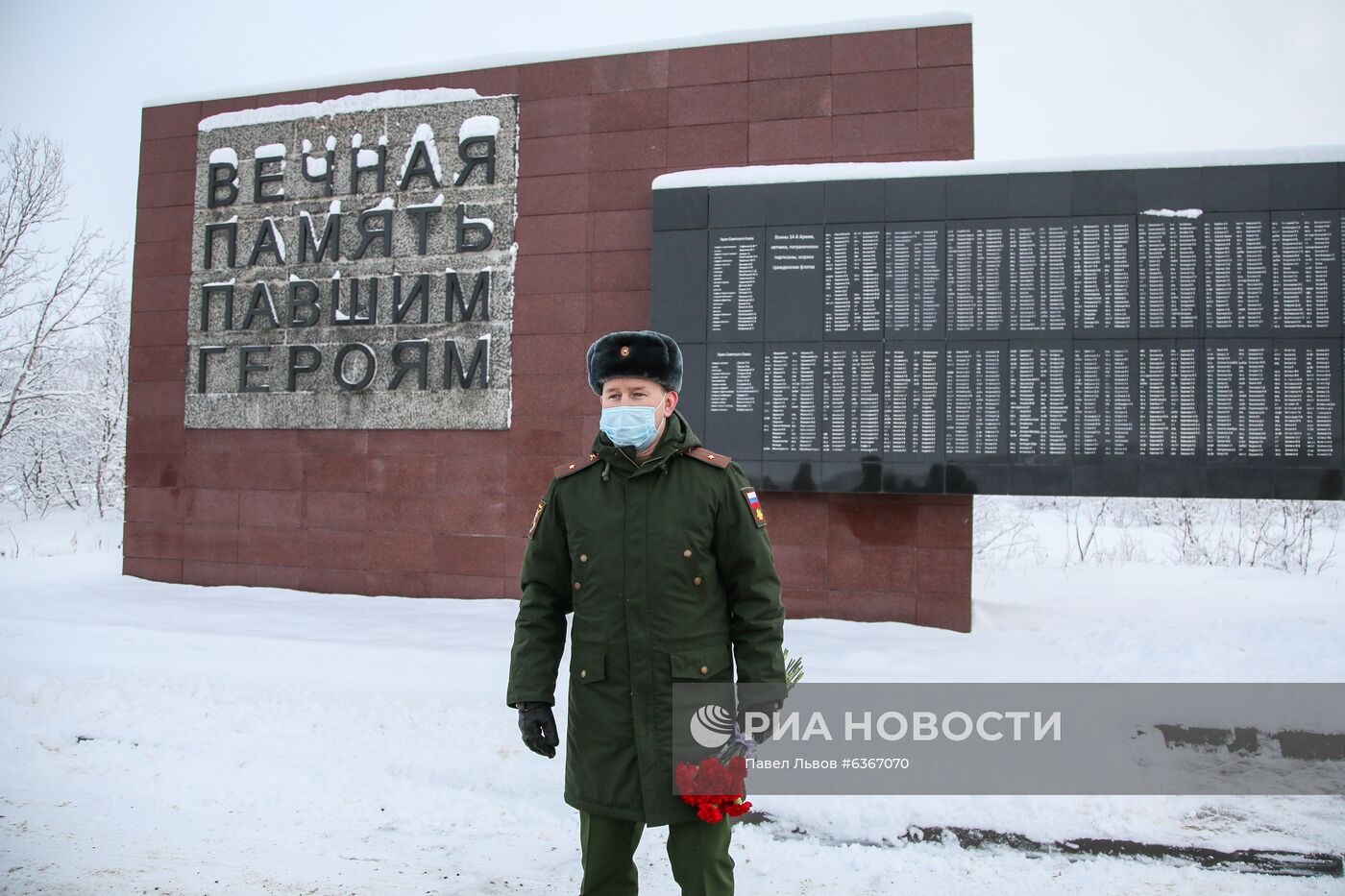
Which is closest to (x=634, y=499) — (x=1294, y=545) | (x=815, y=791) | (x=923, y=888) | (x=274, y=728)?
(x=923, y=888)

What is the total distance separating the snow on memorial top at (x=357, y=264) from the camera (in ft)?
24.5

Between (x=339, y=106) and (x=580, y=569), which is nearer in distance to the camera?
(x=580, y=569)

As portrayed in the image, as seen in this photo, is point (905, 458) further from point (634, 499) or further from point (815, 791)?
point (634, 499)

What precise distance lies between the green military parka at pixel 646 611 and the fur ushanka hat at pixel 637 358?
161 millimetres

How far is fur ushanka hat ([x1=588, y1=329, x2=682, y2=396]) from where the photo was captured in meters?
2.31

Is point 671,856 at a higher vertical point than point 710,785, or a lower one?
lower

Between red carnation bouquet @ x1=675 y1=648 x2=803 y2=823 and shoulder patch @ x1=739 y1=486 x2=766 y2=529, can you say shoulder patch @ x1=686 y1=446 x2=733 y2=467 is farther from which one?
red carnation bouquet @ x1=675 y1=648 x2=803 y2=823

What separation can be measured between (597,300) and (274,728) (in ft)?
14.1

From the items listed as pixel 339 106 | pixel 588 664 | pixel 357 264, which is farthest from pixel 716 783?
pixel 339 106

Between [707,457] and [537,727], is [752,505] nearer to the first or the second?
[707,457]

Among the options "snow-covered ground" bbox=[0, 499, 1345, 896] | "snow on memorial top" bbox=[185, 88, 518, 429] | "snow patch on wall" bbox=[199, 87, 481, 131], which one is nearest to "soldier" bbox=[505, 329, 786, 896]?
"snow-covered ground" bbox=[0, 499, 1345, 896]

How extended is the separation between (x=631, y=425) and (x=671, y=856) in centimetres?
115

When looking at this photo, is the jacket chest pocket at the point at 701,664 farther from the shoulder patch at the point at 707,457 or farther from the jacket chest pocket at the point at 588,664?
the shoulder patch at the point at 707,457

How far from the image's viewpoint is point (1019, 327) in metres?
5.95
